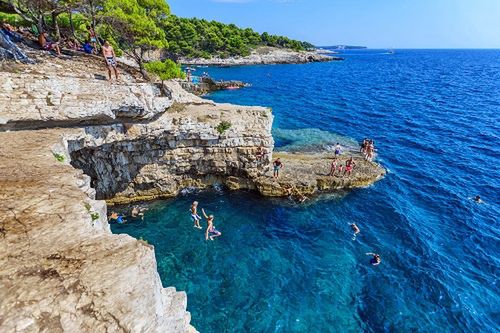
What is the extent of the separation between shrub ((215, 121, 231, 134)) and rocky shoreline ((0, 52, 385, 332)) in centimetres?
8

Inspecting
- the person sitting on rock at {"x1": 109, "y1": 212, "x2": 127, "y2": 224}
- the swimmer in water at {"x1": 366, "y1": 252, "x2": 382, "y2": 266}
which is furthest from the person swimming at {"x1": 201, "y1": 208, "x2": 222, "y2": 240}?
the swimmer in water at {"x1": 366, "y1": 252, "x2": 382, "y2": 266}

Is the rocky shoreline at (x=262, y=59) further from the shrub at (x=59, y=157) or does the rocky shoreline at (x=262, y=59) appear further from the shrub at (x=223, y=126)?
the shrub at (x=59, y=157)

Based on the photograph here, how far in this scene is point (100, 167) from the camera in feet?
79.3

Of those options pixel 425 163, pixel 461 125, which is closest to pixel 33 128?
pixel 425 163

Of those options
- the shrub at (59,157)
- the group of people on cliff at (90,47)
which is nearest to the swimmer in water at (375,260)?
the shrub at (59,157)

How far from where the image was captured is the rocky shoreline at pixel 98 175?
273 inches

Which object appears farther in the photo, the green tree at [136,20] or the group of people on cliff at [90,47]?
the green tree at [136,20]

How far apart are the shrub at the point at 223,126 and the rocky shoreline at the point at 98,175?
83mm

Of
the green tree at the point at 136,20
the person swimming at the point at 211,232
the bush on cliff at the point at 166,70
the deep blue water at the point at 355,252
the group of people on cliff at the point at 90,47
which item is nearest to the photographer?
the deep blue water at the point at 355,252

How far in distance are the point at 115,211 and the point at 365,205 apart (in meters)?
21.1

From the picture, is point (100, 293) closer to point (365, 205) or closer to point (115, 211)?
point (115, 211)

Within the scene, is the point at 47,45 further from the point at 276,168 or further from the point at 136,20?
the point at 276,168

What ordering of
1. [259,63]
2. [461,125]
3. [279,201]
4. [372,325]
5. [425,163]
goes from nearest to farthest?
[372,325] < [279,201] < [425,163] < [461,125] < [259,63]

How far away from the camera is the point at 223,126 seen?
25.9 metres
